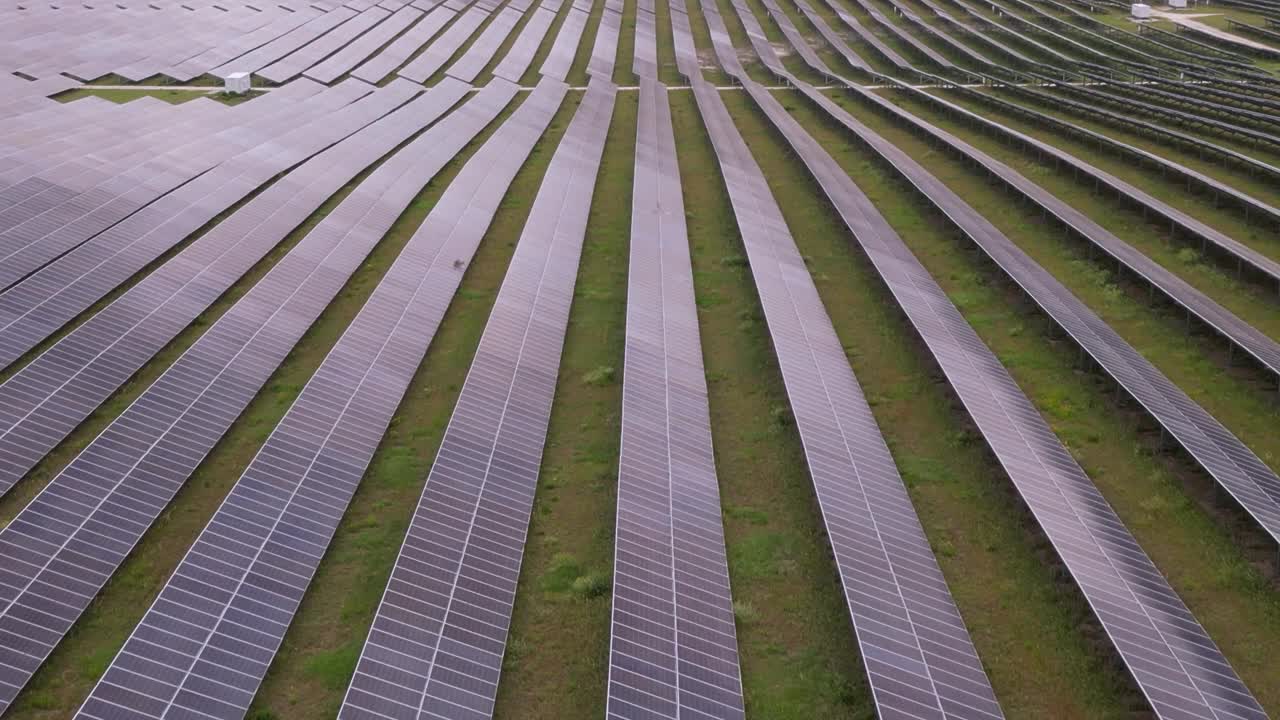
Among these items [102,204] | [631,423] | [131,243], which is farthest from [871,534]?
[102,204]

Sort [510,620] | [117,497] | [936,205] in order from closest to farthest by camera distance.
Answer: [510,620] → [117,497] → [936,205]

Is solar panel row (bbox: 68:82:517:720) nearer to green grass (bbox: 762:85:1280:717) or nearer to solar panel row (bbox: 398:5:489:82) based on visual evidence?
green grass (bbox: 762:85:1280:717)

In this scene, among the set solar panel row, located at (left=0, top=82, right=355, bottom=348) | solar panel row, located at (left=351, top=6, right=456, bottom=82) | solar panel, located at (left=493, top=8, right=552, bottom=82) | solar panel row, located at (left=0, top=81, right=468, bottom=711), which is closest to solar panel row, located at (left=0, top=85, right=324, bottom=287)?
solar panel row, located at (left=0, top=82, right=355, bottom=348)

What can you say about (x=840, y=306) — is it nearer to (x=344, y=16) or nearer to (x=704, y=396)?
(x=704, y=396)

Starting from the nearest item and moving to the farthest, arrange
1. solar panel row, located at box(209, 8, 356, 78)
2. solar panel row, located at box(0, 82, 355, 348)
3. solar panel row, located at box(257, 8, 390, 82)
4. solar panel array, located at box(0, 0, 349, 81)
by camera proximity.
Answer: solar panel row, located at box(0, 82, 355, 348), solar panel array, located at box(0, 0, 349, 81), solar panel row, located at box(209, 8, 356, 78), solar panel row, located at box(257, 8, 390, 82)

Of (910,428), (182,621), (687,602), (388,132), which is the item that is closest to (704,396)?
(910,428)

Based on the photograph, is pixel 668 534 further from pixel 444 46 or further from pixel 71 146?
pixel 444 46
